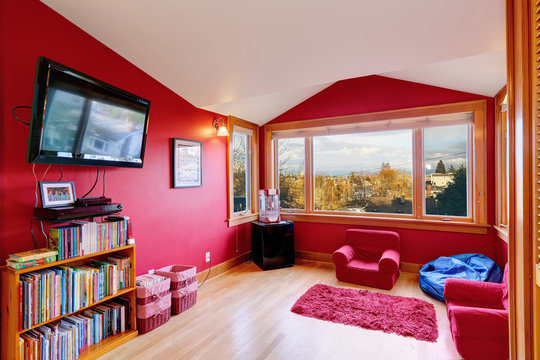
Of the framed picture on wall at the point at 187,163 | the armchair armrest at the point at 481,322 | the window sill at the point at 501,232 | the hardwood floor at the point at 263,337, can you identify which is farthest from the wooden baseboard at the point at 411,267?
the framed picture on wall at the point at 187,163

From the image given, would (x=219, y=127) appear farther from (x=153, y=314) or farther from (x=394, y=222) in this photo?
(x=394, y=222)

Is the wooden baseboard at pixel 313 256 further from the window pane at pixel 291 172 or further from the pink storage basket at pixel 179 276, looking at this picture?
the pink storage basket at pixel 179 276

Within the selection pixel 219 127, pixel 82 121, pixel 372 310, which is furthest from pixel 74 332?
pixel 219 127

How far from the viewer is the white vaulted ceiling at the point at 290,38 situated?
202cm

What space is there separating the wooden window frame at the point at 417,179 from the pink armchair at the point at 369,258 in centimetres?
30

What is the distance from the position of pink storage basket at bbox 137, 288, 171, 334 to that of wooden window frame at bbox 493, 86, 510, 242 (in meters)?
3.74

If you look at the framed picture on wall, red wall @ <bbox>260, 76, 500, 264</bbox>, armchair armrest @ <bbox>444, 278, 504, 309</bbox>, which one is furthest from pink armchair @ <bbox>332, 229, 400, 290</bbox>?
the framed picture on wall

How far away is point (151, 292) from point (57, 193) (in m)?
1.17

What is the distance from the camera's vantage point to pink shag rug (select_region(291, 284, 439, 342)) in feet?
8.46

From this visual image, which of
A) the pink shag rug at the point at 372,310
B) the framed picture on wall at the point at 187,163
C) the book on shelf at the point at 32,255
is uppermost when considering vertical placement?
the framed picture on wall at the point at 187,163

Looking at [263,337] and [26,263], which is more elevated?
[26,263]

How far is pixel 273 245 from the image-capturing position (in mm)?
4348

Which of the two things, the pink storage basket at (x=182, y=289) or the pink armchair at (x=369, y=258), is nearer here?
the pink storage basket at (x=182, y=289)

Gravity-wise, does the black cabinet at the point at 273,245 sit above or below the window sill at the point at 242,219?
below
